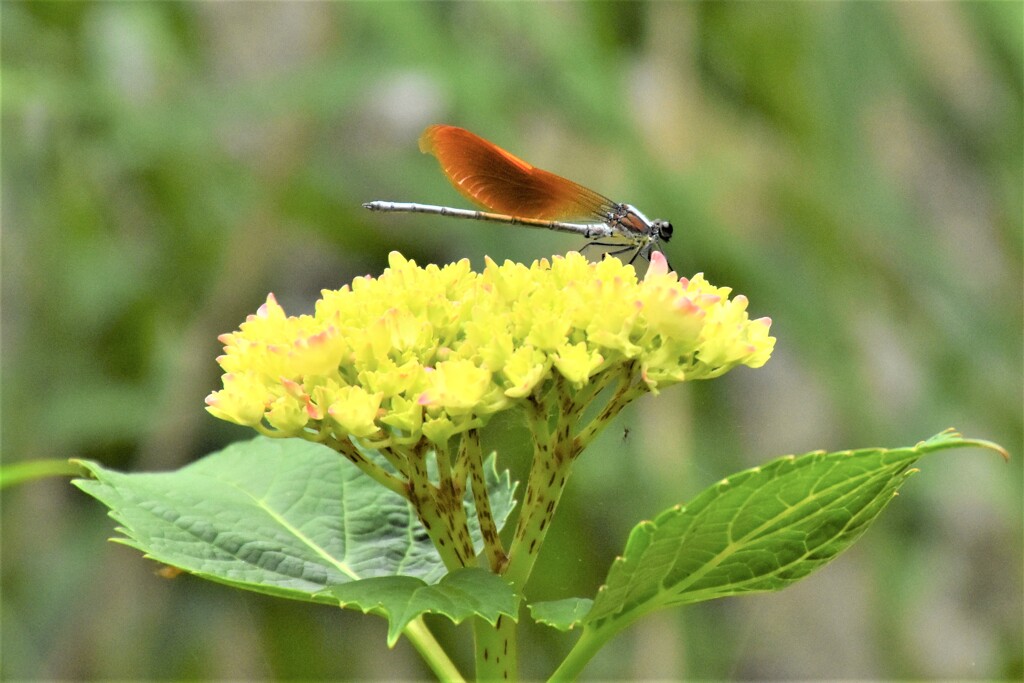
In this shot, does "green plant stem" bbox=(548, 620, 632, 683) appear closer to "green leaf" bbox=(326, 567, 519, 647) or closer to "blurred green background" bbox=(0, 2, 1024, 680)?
"green leaf" bbox=(326, 567, 519, 647)

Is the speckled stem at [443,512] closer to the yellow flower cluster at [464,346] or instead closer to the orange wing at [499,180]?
the yellow flower cluster at [464,346]

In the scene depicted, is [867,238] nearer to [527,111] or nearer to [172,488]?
[527,111]

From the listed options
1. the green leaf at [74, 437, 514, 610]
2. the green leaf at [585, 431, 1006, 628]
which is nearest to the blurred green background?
the green leaf at [74, 437, 514, 610]

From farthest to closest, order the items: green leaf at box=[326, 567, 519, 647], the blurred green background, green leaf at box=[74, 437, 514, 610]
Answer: the blurred green background < green leaf at box=[74, 437, 514, 610] < green leaf at box=[326, 567, 519, 647]

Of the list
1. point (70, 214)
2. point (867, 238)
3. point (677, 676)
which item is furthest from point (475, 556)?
point (70, 214)

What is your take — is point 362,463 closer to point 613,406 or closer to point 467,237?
A: point 613,406

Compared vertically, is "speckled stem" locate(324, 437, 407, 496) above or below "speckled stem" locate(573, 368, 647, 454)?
below

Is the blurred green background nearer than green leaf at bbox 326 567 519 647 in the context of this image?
No

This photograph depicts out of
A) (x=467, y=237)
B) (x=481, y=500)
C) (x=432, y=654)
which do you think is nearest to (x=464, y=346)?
(x=481, y=500)
